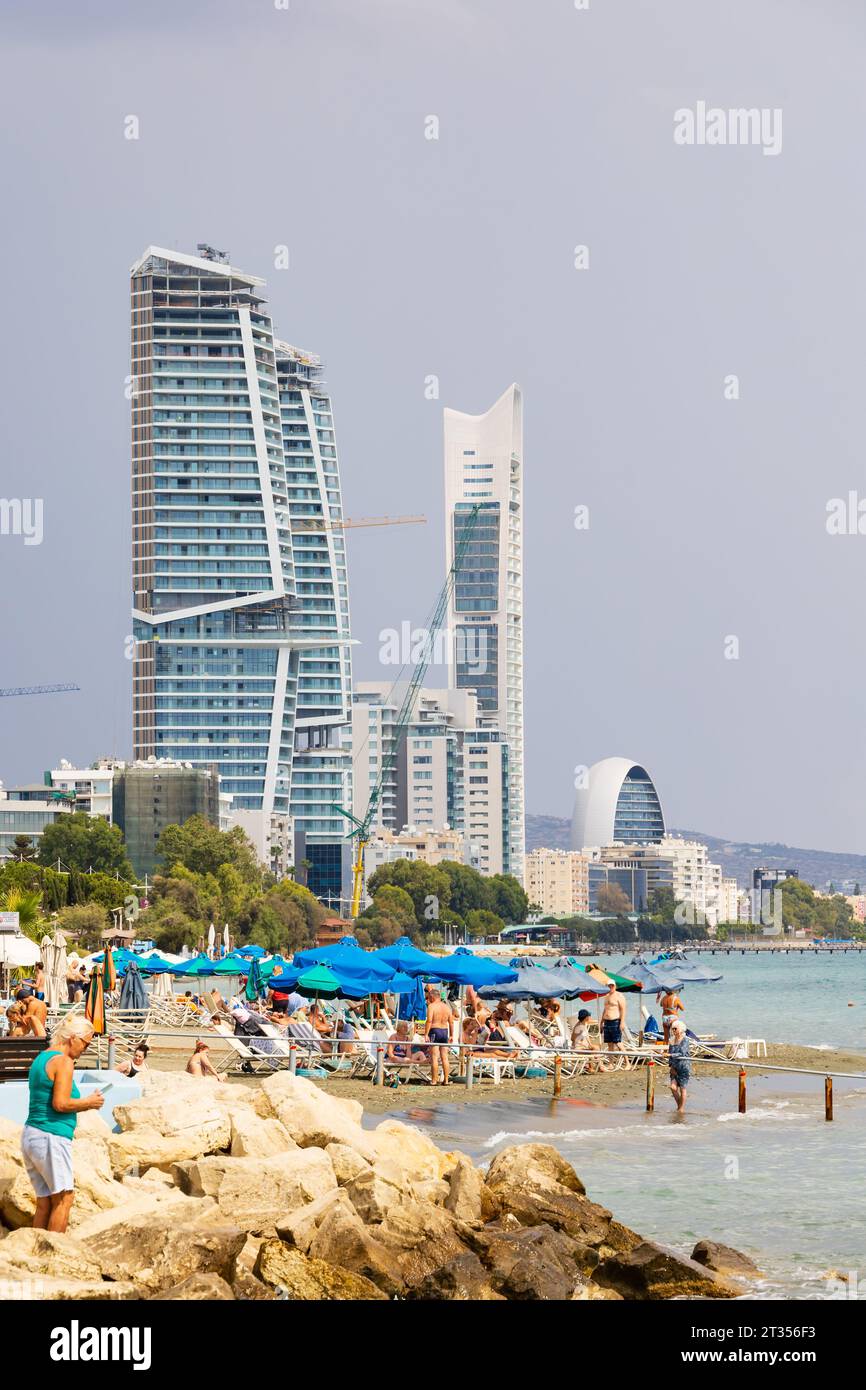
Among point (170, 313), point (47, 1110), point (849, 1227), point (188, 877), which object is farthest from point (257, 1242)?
point (170, 313)

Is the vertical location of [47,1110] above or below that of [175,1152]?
above

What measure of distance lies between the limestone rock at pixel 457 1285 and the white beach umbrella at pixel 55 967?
25.8 m

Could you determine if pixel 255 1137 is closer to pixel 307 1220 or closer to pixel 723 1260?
pixel 307 1220

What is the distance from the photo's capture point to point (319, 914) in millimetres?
132250

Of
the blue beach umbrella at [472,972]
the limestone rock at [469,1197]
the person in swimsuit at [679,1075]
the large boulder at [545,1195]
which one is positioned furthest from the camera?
the blue beach umbrella at [472,972]

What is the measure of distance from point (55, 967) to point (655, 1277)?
26.9 m

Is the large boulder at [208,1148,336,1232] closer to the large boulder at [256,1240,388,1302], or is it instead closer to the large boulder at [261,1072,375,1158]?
the large boulder at [256,1240,388,1302]

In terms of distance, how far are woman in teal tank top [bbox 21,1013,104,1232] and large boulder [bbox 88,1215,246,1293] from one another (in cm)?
37

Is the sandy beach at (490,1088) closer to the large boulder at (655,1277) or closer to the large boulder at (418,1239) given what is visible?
the large boulder at (418,1239)

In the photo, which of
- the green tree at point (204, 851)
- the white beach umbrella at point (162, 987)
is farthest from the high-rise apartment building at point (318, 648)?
the white beach umbrella at point (162, 987)

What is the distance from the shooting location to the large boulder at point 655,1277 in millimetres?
12711

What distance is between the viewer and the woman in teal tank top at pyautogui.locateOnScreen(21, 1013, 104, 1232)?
37.1 feet

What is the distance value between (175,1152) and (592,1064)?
15.0 m
